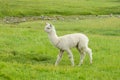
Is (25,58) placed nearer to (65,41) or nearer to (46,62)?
(46,62)

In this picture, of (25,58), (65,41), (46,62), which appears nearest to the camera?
(65,41)

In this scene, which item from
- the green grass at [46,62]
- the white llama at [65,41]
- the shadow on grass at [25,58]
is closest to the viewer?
the green grass at [46,62]

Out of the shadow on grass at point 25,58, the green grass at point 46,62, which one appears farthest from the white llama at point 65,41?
the shadow on grass at point 25,58

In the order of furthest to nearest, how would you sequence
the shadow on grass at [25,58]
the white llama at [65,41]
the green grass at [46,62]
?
the shadow on grass at [25,58] → the white llama at [65,41] → the green grass at [46,62]

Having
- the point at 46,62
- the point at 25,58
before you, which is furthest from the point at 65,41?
the point at 25,58

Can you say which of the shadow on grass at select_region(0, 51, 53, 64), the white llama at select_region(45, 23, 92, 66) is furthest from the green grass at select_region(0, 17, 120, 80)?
the white llama at select_region(45, 23, 92, 66)

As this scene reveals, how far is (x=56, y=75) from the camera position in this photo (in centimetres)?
1627

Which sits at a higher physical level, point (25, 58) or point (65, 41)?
point (65, 41)

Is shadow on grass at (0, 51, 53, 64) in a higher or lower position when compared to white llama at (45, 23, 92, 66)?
lower

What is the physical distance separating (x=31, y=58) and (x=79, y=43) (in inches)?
140

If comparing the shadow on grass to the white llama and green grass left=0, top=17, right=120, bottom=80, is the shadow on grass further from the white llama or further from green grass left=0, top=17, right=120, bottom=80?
the white llama

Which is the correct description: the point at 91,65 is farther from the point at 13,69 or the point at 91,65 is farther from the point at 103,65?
the point at 13,69

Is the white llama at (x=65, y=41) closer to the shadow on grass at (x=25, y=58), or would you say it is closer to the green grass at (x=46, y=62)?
the green grass at (x=46, y=62)

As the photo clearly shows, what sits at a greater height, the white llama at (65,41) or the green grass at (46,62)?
the white llama at (65,41)
